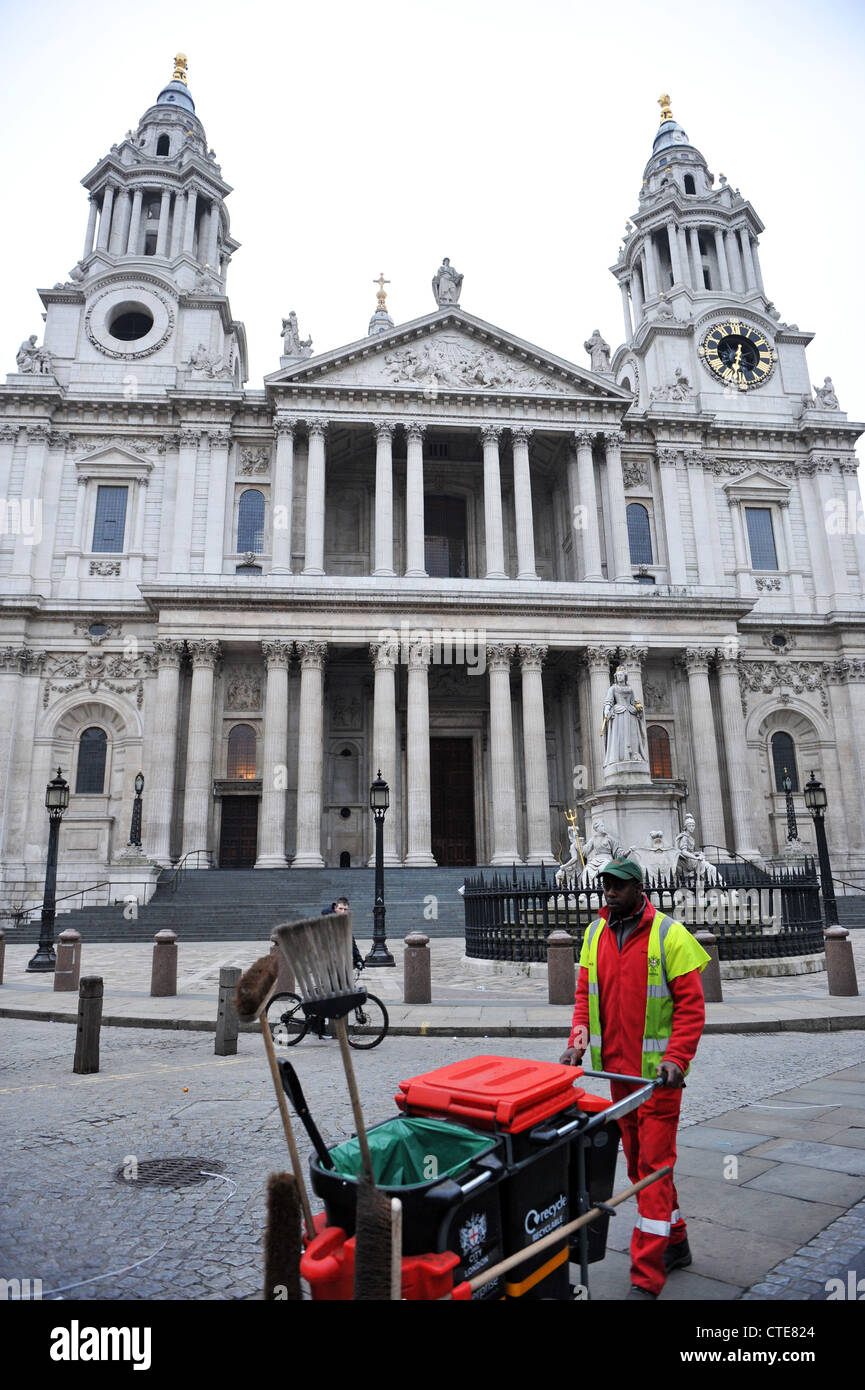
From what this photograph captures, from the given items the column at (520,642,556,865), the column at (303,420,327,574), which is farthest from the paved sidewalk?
the column at (303,420,327,574)

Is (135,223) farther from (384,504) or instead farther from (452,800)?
(452,800)

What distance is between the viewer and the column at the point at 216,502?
1401 inches

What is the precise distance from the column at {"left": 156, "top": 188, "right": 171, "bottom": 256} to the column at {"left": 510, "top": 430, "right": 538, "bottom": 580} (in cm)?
2143

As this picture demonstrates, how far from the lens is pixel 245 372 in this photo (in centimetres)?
5253

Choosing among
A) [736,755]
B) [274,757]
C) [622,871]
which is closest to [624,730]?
[622,871]

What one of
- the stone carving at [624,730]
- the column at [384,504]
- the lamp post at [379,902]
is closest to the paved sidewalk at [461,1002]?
the lamp post at [379,902]

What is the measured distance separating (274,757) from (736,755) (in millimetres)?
18274

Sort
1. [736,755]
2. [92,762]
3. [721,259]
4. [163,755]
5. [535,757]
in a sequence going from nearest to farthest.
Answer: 1. [163,755]
2. [535,757]
3. [736,755]
4. [92,762]
5. [721,259]

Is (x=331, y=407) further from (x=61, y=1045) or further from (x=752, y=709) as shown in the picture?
(x=61, y=1045)

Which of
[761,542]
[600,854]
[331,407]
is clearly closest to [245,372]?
[331,407]

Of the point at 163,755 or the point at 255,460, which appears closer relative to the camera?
the point at 163,755

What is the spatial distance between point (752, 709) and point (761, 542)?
8.31 meters

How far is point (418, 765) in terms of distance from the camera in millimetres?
32125

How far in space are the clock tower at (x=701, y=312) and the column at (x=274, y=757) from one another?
69.6 feet
